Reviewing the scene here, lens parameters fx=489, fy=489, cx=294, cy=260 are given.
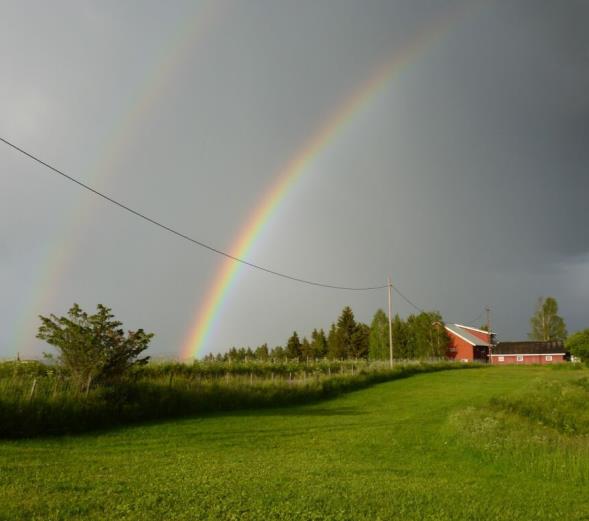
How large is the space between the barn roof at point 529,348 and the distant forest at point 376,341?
1375cm

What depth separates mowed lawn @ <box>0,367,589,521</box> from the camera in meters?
6.87

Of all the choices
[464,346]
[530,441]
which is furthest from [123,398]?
[464,346]

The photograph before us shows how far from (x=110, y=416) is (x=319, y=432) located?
6780 millimetres

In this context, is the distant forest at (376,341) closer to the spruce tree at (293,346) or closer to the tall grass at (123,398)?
the spruce tree at (293,346)

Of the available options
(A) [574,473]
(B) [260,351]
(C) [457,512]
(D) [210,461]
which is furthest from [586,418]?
(B) [260,351]

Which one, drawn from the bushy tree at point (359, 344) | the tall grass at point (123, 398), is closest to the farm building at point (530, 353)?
the bushy tree at point (359, 344)

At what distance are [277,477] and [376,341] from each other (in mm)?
74358

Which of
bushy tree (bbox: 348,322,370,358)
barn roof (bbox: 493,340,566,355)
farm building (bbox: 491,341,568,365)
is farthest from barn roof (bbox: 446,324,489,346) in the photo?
bushy tree (bbox: 348,322,370,358)

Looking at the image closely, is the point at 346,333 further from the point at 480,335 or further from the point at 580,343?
the point at 580,343

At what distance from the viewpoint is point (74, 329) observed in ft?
55.3

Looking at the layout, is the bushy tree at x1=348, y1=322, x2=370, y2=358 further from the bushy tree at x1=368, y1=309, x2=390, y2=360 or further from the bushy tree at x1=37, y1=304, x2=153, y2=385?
the bushy tree at x1=37, y1=304, x2=153, y2=385

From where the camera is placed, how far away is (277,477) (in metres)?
8.84

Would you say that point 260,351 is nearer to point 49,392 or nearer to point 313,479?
point 49,392

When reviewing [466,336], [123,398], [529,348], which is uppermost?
[466,336]
